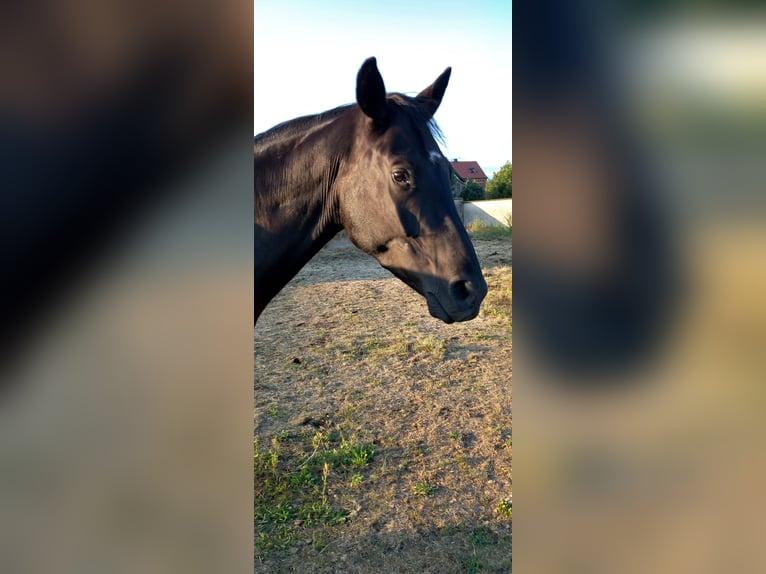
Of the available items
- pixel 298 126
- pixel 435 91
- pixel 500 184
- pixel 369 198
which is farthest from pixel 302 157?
pixel 500 184

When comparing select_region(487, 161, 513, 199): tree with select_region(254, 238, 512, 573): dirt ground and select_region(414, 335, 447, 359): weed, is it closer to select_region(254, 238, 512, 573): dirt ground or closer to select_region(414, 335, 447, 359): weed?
select_region(254, 238, 512, 573): dirt ground

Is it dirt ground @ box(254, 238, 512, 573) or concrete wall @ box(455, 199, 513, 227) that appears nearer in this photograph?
dirt ground @ box(254, 238, 512, 573)

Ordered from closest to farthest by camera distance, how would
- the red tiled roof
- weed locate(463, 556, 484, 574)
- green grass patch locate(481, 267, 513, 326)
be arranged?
weed locate(463, 556, 484, 574) < green grass patch locate(481, 267, 513, 326) < the red tiled roof

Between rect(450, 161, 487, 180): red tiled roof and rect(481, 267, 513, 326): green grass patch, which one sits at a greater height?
rect(450, 161, 487, 180): red tiled roof

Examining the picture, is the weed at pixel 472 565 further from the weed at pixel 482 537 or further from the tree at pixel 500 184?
the tree at pixel 500 184

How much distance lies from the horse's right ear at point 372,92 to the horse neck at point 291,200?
196 millimetres

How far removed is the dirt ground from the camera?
1.98 metres

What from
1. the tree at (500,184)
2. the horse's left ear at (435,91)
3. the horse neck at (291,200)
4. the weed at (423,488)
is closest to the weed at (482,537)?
the weed at (423,488)

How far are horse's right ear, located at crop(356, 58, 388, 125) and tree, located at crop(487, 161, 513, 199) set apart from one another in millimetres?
10541

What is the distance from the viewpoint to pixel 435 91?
258cm
